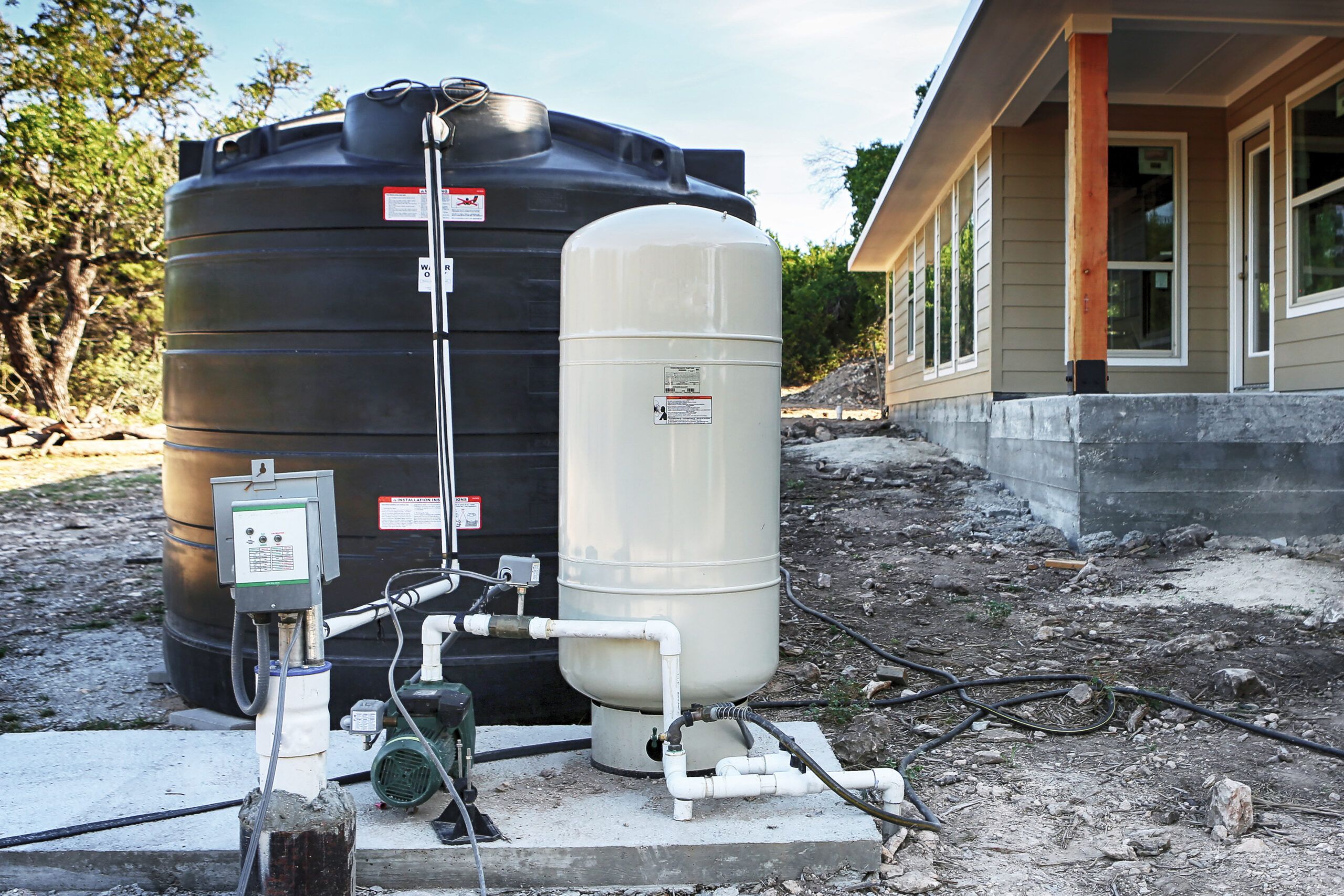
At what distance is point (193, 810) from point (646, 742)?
124cm

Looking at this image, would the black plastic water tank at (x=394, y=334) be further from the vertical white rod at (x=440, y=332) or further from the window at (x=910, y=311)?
the window at (x=910, y=311)

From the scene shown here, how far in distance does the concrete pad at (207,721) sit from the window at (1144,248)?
24.2 ft

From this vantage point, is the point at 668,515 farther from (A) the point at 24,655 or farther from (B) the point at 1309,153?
(B) the point at 1309,153

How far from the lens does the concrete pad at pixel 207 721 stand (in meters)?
3.64

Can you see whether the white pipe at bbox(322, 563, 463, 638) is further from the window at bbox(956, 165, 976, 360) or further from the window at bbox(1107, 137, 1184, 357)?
the window at bbox(956, 165, 976, 360)

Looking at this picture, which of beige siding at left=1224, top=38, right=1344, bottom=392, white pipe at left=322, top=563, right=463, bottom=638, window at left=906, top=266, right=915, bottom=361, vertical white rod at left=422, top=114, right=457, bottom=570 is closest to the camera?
white pipe at left=322, top=563, right=463, bottom=638

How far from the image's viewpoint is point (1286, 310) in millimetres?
7262

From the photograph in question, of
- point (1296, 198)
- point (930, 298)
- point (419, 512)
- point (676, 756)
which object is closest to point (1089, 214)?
point (1296, 198)

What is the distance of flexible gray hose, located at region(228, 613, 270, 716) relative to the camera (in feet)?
7.11

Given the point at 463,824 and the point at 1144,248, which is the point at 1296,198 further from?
the point at 463,824

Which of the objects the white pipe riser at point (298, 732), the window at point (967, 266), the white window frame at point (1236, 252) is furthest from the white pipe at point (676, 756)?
the window at point (967, 266)

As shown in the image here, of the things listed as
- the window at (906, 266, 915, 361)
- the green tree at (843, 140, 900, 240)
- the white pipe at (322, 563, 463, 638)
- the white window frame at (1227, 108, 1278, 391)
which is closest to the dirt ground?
the white pipe at (322, 563, 463, 638)

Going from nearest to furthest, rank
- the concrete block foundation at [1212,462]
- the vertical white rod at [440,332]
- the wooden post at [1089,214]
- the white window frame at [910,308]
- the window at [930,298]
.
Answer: the vertical white rod at [440,332] → the concrete block foundation at [1212,462] → the wooden post at [1089,214] → the window at [930,298] → the white window frame at [910,308]

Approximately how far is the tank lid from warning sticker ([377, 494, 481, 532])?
1172 mm
